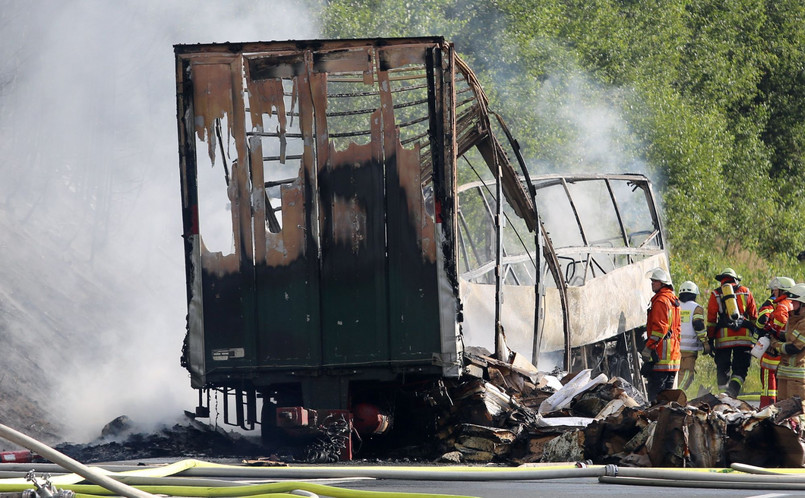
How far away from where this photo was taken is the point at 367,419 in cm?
889

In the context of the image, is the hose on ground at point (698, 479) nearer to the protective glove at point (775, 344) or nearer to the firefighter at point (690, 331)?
the protective glove at point (775, 344)

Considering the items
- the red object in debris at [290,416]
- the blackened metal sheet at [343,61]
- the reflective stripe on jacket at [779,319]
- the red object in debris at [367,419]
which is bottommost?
the red object in debris at [367,419]

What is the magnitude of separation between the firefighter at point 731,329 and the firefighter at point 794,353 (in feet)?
5.12

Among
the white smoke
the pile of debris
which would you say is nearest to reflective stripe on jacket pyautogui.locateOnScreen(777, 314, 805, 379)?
the pile of debris

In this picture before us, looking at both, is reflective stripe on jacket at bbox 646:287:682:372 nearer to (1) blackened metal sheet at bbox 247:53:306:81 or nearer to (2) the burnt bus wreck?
(2) the burnt bus wreck

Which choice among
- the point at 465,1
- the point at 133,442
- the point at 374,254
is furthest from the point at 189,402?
the point at 465,1

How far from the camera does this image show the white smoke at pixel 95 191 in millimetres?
14664

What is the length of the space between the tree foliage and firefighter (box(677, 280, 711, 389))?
10.0 m

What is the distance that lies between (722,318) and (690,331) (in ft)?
1.54

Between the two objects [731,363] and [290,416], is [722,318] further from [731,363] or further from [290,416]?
[290,416]

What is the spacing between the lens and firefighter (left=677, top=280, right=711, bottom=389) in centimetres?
1342

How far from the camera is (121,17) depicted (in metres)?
19.5

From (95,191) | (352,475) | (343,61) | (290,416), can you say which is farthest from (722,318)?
(95,191)

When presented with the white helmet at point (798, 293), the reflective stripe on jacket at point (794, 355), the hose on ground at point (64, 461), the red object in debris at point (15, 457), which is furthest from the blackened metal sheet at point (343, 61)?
the reflective stripe on jacket at point (794, 355)
